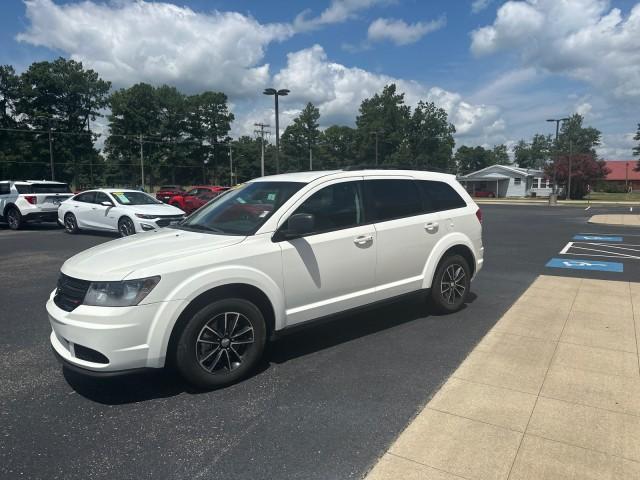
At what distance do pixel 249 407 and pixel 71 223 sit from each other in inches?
547

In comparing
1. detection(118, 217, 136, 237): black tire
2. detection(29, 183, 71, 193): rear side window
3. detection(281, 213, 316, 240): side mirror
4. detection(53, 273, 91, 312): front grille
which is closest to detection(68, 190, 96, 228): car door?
detection(118, 217, 136, 237): black tire

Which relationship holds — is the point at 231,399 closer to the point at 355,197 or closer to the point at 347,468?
the point at 347,468

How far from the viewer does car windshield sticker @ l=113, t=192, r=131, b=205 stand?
44.7 feet

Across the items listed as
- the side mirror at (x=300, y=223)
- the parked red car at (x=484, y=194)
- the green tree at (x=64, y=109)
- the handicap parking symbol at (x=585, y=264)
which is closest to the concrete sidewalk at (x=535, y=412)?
the side mirror at (x=300, y=223)

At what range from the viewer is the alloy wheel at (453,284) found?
5539mm

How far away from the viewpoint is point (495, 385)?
146 inches

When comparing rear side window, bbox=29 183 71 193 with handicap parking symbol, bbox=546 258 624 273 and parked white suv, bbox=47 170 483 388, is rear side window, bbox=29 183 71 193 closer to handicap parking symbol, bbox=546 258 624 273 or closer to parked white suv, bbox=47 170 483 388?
parked white suv, bbox=47 170 483 388

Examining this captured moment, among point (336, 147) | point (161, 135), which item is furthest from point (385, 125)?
point (161, 135)

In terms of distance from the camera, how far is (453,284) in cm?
564

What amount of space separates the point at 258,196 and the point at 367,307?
161cm

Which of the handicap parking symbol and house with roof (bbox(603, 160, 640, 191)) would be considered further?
house with roof (bbox(603, 160, 640, 191))

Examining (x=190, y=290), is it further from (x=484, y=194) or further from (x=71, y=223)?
(x=484, y=194)

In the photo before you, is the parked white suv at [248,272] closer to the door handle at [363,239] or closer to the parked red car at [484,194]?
the door handle at [363,239]

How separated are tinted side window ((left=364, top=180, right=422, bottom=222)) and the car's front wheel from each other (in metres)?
16.0
